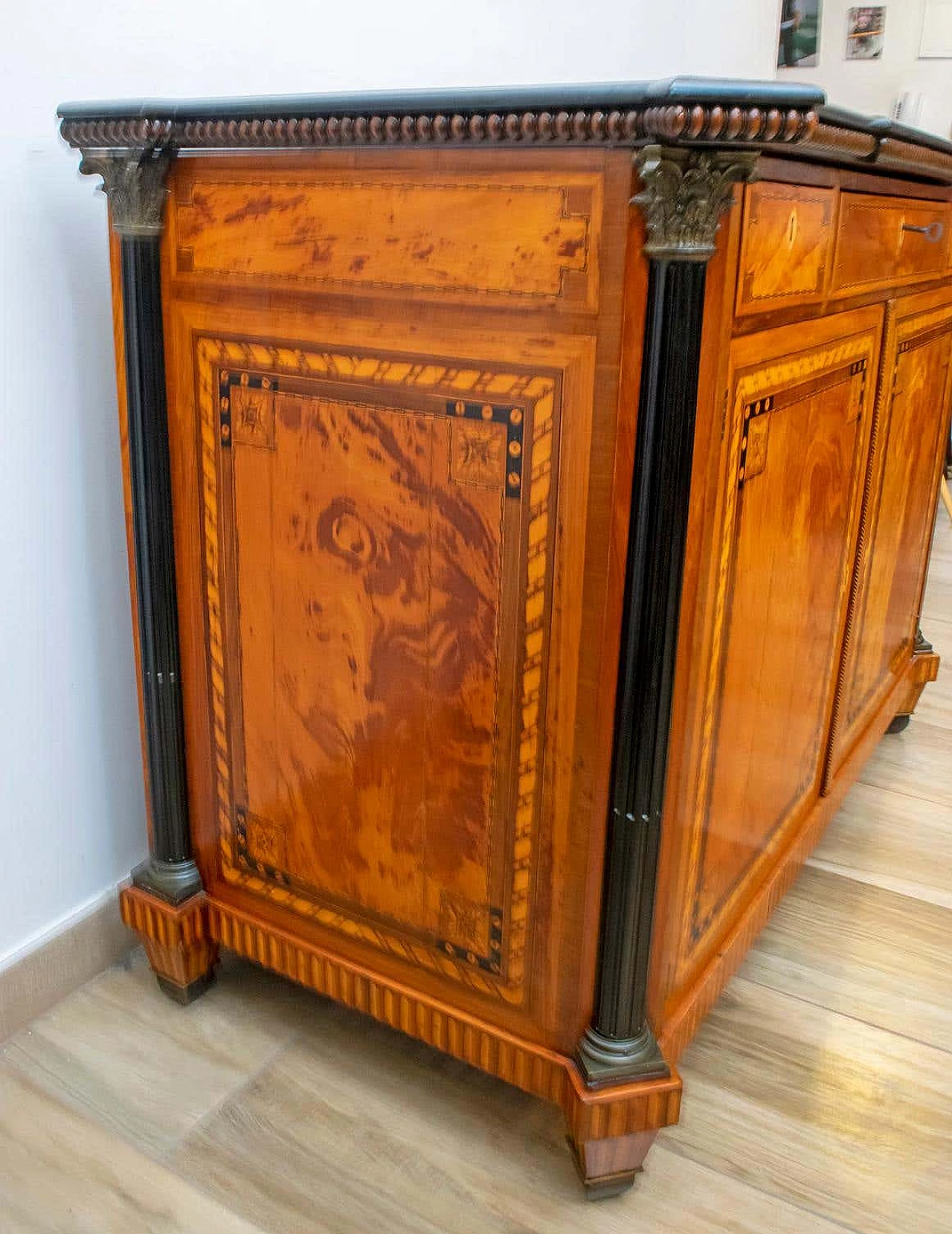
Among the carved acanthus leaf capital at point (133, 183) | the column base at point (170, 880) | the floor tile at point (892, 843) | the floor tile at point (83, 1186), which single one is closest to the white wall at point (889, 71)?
the floor tile at point (892, 843)

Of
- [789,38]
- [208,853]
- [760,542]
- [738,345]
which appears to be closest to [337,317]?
[738,345]

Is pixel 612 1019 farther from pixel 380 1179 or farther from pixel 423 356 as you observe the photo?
pixel 423 356

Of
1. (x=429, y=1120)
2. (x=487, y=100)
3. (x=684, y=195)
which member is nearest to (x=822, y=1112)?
Answer: (x=429, y=1120)

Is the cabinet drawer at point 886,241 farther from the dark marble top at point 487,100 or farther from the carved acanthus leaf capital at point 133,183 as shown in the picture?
the carved acanthus leaf capital at point 133,183

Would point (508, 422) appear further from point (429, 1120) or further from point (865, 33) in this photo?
point (865, 33)

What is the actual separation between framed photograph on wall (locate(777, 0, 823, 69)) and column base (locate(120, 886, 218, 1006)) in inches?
133

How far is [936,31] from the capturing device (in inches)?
147

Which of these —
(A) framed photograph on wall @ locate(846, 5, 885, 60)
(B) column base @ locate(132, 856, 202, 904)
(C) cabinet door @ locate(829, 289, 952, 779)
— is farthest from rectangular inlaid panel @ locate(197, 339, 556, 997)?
(A) framed photograph on wall @ locate(846, 5, 885, 60)

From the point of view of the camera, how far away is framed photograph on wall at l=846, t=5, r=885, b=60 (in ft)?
12.5

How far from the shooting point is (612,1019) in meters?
1.14

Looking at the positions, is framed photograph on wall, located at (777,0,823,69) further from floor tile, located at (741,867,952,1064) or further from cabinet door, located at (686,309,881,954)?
floor tile, located at (741,867,952,1064)

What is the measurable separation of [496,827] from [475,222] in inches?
23.5

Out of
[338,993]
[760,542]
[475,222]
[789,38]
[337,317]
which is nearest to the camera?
[475,222]

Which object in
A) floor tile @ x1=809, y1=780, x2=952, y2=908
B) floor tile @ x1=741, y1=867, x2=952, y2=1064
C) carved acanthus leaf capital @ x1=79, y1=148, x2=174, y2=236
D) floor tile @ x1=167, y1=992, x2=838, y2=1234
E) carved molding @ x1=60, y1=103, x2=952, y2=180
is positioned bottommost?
floor tile @ x1=809, y1=780, x2=952, y2=908
